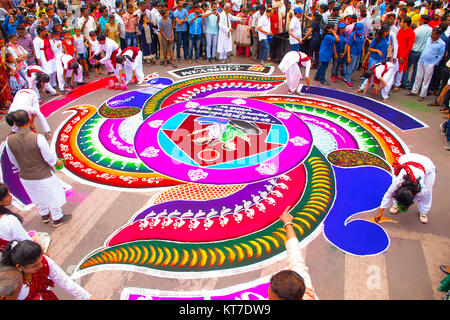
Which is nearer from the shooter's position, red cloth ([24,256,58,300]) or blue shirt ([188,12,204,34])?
red cloth ([24,256,58,300])

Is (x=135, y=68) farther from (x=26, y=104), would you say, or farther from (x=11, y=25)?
(x=11, y=25)

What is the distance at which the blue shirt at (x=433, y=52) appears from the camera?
7.20 m

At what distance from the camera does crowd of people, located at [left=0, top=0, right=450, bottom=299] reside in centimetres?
305

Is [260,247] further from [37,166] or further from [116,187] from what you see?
[37,166]

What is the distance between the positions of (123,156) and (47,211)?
1700 millimetres

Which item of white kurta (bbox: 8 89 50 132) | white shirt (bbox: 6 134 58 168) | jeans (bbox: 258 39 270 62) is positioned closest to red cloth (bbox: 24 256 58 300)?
white shirt (bbox: 6 134 58 168)

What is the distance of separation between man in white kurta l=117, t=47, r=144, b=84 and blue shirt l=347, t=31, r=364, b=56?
548cm

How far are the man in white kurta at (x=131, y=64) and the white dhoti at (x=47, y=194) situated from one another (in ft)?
16.3

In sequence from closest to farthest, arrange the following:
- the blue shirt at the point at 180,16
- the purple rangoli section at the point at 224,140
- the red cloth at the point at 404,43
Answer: the purple rangoli section at the point at 224,140 < the red cloth at the point at 404,43 < the blue shirt at the point at 180,16

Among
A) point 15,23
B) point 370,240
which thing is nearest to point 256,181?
point 370,240

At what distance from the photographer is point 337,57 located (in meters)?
8.80

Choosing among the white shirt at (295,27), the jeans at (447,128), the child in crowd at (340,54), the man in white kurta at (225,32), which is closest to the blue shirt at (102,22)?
the man in white kurta at (225,32)

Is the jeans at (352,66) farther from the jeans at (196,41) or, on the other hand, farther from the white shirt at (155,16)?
the white shirt at (155,16)

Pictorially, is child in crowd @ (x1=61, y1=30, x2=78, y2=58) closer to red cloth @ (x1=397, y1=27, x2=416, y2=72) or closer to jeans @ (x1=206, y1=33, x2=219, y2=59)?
jeans @ (x1=206, y1=33, x2=219, y2=59)
